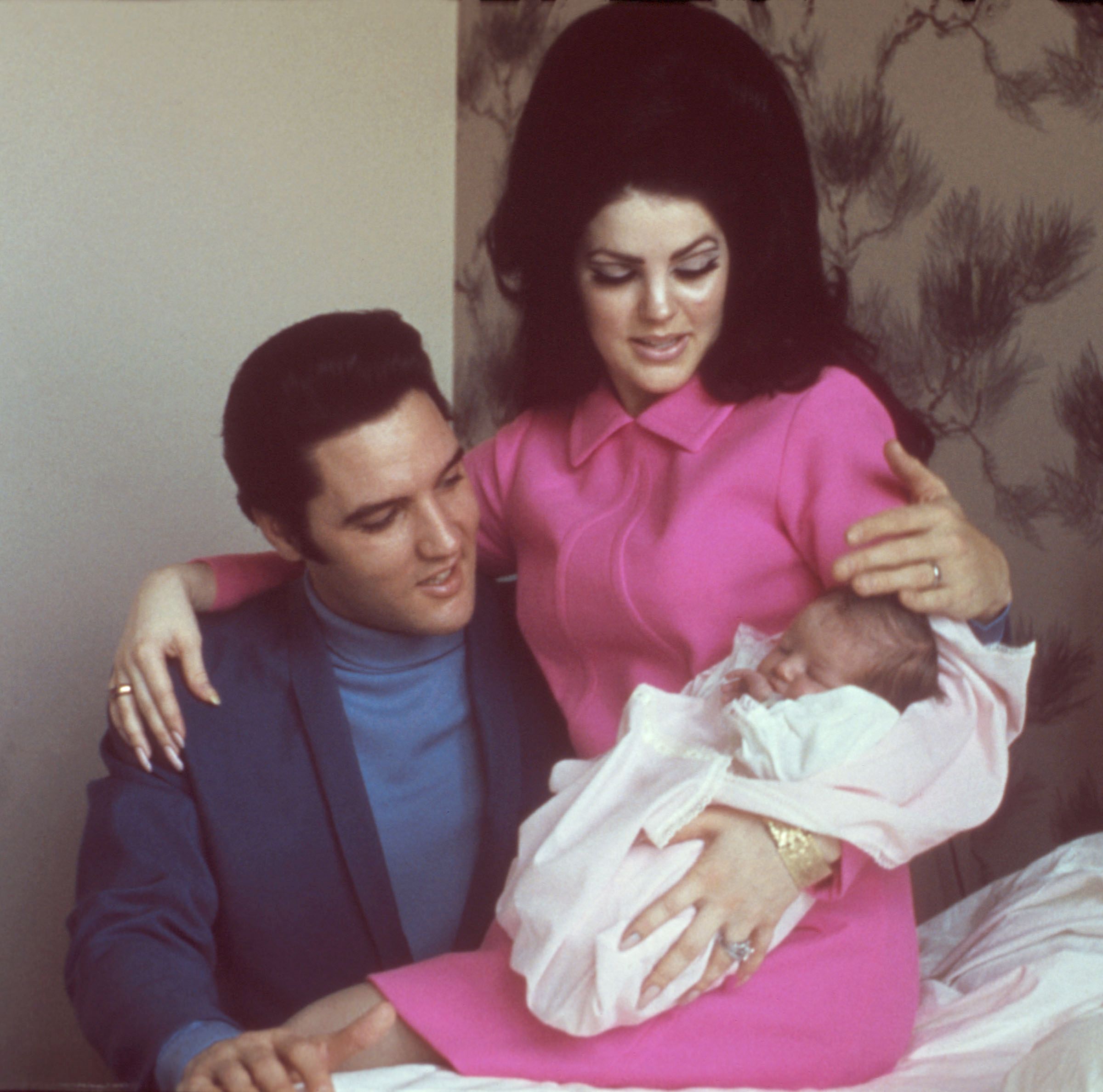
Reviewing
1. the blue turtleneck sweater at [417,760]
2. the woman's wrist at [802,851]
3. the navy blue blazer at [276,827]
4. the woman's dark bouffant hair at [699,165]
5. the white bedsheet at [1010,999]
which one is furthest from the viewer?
the blue turtleneck sweater at [417,760]

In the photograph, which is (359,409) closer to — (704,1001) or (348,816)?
(348,816)

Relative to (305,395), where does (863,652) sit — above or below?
below

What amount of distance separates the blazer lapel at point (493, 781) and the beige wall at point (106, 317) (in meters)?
0.83

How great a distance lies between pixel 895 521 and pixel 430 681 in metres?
0.66

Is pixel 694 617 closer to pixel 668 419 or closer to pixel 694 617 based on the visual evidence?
pixel 694 617

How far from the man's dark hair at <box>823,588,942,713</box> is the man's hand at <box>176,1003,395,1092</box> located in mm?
492

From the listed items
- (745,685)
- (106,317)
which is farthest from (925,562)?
(106,317)

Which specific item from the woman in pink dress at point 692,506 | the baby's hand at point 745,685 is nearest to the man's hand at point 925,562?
the woman in pink dress at point 692,506

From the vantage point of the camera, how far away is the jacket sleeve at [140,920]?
1138mm

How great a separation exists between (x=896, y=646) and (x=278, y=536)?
2.46 feet

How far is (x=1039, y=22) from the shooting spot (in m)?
1.52

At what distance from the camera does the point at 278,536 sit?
146 cm

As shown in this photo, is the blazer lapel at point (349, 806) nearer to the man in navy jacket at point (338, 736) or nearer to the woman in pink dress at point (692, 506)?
the man in navy jacket at point (338, 736)

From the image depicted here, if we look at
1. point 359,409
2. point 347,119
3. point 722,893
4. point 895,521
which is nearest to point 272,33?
point 347,119
